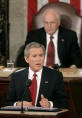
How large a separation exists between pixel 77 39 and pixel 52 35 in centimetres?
61

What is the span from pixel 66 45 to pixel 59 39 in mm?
141

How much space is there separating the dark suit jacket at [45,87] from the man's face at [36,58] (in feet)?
0.48

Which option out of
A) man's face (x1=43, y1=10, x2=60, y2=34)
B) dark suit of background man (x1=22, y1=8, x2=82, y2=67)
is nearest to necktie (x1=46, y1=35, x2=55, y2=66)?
dark suit of background man (x1=22, y1=8, x2=82, y2=67)

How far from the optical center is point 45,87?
528 cm

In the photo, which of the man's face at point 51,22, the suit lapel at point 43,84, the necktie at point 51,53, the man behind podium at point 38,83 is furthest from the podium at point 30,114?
the man's face at point 51,22

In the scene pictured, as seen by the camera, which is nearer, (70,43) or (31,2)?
(70,43)

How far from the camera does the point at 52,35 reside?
26.1 ft

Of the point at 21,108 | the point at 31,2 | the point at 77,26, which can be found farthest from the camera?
the point at 31,2

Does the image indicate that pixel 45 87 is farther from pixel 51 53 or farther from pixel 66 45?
pixel 66 45

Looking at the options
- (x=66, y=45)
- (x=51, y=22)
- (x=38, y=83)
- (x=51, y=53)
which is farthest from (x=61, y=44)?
(x=38, y=83)

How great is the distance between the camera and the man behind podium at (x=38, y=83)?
5176mm

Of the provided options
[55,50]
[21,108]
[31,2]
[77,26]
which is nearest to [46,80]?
[21,108]

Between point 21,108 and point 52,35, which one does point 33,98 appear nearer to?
point 21,108

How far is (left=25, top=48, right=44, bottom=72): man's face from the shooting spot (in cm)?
515
